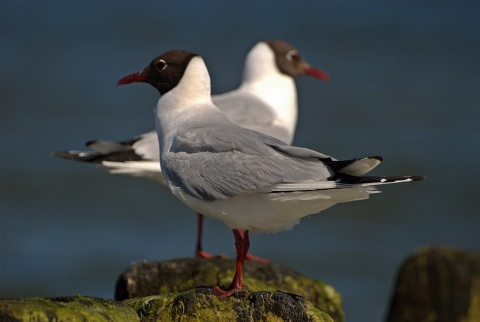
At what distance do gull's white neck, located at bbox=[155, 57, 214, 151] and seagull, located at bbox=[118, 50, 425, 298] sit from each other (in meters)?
0.09

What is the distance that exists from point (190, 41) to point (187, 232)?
940cm

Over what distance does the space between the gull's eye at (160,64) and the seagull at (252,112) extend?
1.44 metres

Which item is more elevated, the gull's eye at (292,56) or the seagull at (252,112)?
the gull's eye at (292,56)

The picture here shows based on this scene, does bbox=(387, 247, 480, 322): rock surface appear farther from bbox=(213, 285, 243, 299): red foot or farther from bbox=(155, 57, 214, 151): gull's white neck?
bbox=(213, 285, 243, 299): red foot

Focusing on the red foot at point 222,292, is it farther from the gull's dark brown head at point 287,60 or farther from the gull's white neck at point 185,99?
the gull's dark brown head at point 287,60

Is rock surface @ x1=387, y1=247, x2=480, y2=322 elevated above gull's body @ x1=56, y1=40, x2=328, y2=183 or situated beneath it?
situated beneath

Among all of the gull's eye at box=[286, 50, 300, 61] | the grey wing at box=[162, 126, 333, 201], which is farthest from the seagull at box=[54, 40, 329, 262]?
the grey wing at box=[162, 126, 333, 201]

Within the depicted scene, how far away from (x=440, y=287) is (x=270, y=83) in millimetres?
3522

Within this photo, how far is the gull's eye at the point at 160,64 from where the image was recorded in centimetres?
631

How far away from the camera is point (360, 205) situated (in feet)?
45.4

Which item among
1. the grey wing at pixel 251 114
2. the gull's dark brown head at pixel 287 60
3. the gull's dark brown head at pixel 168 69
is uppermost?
the gull's dark brown head at pixel 287 60

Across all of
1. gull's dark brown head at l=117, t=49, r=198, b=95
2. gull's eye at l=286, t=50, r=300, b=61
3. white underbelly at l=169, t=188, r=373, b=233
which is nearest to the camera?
white underbelly at l=169, t=188, r=373, b=233

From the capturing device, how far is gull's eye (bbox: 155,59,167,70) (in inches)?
248

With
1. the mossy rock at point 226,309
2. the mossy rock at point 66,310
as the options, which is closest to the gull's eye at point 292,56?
the mossy rock at point 226,309
